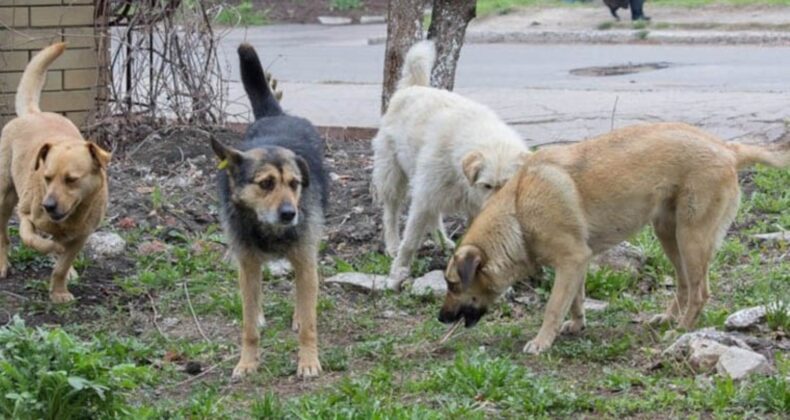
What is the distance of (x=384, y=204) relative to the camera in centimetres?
908

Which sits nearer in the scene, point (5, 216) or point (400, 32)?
point (5, 216)

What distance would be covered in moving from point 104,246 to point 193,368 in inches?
93.2

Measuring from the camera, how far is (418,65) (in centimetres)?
926

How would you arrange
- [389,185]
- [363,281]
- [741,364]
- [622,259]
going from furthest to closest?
[389,185], [622,259], [363,281], [741,364]

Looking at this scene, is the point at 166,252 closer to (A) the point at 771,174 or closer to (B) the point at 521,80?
(A) the point at 771,174

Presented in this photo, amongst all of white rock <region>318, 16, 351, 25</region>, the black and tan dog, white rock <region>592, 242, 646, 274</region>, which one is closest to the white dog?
white rock <region>592, 242, 646, 274</region>

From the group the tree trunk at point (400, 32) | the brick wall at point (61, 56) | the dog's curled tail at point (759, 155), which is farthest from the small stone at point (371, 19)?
the dog's curled tail at point (759, 155)

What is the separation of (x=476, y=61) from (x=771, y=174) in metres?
10.8

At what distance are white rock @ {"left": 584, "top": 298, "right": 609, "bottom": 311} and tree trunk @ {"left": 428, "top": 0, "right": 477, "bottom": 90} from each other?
3.29 meters

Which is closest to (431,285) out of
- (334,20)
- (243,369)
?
(243,369)

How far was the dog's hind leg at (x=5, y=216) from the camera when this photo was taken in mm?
8328

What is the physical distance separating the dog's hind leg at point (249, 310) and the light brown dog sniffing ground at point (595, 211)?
95cm

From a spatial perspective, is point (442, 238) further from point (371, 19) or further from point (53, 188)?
point (371, 19)

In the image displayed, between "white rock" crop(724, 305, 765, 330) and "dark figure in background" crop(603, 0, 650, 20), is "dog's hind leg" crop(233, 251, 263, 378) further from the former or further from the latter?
"dark figure in background" crop(603, 0, 650, 20)
